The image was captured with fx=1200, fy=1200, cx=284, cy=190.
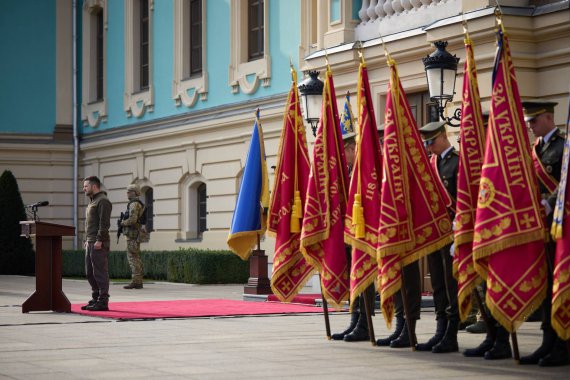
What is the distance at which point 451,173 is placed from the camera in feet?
31.9

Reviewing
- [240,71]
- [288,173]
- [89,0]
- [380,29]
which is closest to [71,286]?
[240,71]

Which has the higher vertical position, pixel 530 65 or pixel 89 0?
pixel 89 0

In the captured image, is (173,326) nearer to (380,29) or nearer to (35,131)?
(380,29)

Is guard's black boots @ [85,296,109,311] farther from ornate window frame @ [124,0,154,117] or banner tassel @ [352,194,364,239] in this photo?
ornate window frame @ [124,0,154,117]

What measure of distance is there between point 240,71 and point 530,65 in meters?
9.53

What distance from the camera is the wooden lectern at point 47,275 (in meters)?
14.4

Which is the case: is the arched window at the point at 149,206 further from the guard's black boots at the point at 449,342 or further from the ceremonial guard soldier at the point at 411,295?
the guard's black boots at the point at 449,342

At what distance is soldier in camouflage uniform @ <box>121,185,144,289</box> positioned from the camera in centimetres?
2080

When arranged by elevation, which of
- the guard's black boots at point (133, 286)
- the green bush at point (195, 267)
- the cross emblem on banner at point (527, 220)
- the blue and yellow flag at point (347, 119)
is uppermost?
the blue and yellow flag at point (347, 119)

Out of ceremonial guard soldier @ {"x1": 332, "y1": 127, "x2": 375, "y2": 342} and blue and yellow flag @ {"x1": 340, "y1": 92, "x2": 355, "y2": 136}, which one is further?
blue and yellow flag @ {"x1": 340, "y1": 92, "x2": 355, "y2": 136}

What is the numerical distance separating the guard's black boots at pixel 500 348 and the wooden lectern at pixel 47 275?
694cm

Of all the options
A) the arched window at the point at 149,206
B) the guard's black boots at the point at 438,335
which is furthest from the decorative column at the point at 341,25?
the guard's black boots at the point at 438,335

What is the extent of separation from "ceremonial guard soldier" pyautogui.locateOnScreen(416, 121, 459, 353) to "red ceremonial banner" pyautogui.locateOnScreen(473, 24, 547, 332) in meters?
0.98

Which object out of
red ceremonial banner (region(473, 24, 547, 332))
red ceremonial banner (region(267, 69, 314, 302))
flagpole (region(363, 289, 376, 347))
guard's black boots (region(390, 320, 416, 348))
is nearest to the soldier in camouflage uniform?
red ceremonial banner (region(267, 69, 314, 302))
